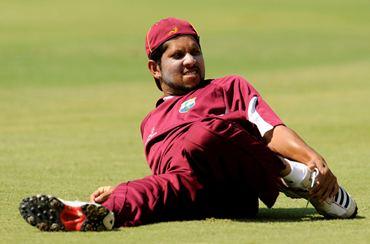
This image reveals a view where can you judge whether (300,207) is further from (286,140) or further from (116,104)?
(116,104)

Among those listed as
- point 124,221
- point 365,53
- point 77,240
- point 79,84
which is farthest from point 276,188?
point 365,53

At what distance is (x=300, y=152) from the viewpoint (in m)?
5.59

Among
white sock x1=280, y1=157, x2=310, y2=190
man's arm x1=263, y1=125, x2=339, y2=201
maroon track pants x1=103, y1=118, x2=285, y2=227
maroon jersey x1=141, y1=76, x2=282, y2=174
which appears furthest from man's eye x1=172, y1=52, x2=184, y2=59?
white sock x1=280, y1=157, x2=310, y2=190

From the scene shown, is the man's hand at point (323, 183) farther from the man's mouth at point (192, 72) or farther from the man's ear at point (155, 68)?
the man's ear at point (155, 68)

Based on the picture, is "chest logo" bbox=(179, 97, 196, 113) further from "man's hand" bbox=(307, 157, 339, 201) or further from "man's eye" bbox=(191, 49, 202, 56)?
"man's hand" bbox=(307, 157, 339, 201)

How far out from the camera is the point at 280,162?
5.44 meters

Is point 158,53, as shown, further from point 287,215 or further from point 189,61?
point 287,215

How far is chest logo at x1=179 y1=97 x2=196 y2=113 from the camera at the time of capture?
19.2 feet

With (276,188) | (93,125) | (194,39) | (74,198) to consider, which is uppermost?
(194,39)

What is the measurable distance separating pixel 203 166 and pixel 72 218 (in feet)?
2.49

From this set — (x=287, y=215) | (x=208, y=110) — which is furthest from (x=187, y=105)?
(x=287, y=215)

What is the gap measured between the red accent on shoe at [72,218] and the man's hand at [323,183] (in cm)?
126

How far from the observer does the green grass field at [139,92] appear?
5488 millimetres

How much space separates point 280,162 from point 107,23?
21635 mm
